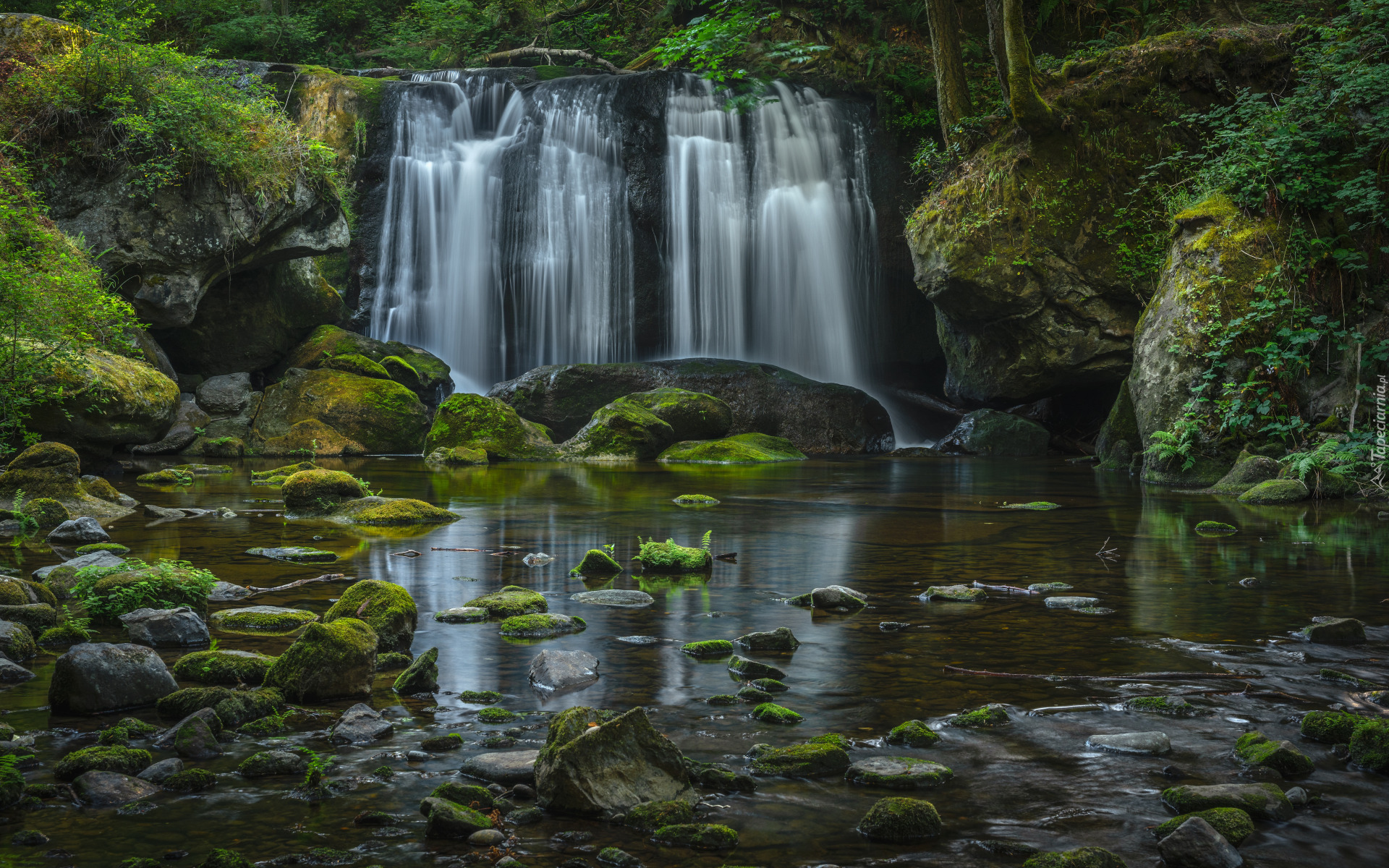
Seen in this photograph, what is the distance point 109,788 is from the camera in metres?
2.63

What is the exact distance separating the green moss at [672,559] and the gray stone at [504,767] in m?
3.58

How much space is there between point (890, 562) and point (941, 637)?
2.32m

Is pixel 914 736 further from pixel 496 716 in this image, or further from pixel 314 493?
pixel 314 493

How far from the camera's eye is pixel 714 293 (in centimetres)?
2531

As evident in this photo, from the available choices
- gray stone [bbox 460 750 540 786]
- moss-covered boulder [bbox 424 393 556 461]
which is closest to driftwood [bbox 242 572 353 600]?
gray stone [bbox 460 750 540 786]

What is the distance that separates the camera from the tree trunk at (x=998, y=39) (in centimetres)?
1545

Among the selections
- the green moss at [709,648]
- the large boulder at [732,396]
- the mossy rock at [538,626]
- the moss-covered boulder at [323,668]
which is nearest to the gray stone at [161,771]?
the moss-covered boulder at [323,668]

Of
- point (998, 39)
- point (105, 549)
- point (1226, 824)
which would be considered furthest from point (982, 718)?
point (998, 39)

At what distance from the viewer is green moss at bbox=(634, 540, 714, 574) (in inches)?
257

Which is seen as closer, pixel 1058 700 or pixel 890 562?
pixel 1058 700

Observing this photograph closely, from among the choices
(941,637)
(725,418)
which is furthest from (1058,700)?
(725,418)

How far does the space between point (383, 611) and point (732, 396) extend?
60.9 ft

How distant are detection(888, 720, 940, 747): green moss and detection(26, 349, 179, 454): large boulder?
10.2 metres

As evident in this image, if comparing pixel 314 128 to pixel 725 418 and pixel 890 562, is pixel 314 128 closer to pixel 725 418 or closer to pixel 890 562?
pixel 725 418
